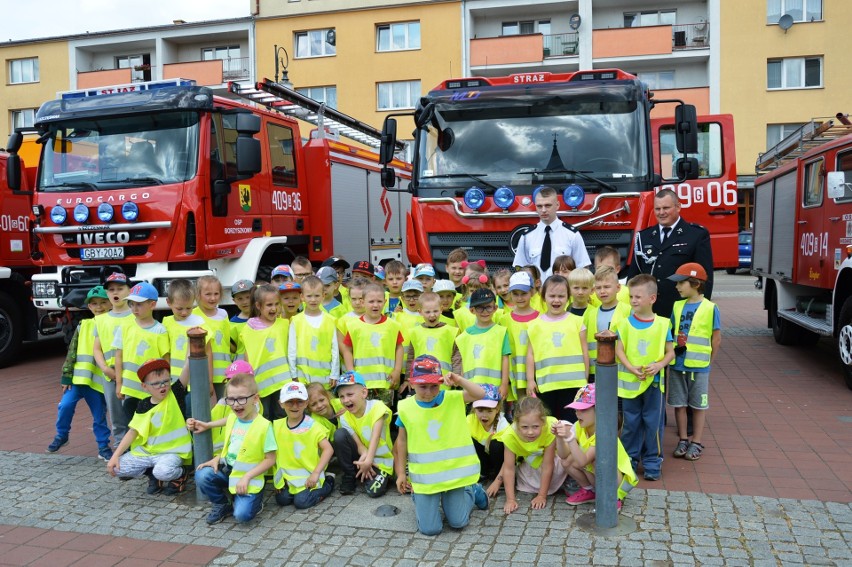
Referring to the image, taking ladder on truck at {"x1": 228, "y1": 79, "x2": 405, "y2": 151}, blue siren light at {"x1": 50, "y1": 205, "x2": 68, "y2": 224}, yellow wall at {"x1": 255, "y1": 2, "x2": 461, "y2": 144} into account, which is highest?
yellow wall at {"x1": 255, "y1": 2, "x2": 461, "y2": 144}

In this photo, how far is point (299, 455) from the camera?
175 inches

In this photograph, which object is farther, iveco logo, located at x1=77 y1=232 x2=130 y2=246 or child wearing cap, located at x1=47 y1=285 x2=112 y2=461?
iveco logo, located at x1=77 y1=232 x2=130 y2=246

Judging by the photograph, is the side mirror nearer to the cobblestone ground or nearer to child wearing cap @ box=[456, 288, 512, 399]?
child wearing cap @ box=[456, 288, 512, 399]

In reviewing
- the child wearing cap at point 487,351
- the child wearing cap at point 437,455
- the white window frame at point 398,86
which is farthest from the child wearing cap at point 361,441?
the white window frame at point 398,86

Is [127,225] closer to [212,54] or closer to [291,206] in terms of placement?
[291,206]

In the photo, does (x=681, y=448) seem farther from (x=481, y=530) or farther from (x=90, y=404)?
(x=90, y=404)

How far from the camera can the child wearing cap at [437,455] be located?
13.1 feet

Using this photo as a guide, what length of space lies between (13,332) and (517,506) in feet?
25.8

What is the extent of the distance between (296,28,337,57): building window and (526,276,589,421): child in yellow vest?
2795 centimetres

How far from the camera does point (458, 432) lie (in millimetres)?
4152

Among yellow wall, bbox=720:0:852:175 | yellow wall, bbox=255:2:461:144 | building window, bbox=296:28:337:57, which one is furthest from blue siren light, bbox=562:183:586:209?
building window, bbox=296:28:337:57

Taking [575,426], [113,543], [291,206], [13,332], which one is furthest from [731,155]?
[13,332]

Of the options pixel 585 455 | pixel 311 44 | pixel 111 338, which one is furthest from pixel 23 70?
pixel 585 455

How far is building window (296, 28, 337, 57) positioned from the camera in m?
30.7
